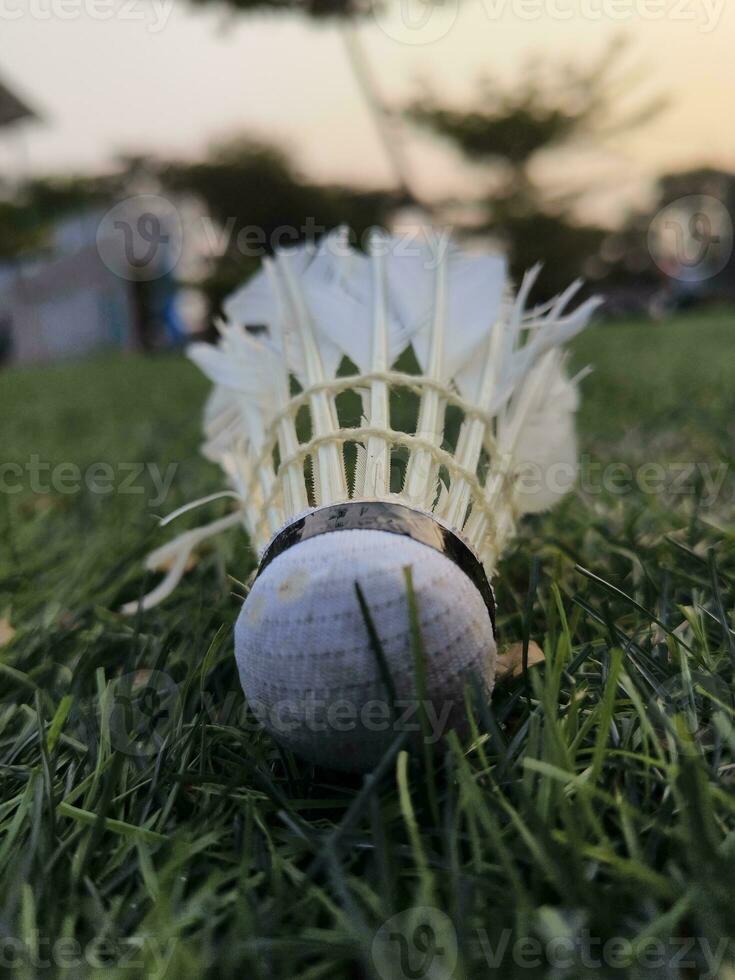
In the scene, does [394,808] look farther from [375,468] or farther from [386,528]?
[375,468]

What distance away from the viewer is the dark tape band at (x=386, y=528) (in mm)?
681

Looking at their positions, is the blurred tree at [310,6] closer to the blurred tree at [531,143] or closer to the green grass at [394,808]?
the blurred tree at [531,143]

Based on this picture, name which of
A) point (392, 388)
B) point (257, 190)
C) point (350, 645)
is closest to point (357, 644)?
point (350, 645)

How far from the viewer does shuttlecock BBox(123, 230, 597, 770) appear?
62 centimetres

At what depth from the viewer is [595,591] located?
970 mm

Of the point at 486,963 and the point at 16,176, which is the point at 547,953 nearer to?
the point at 486,963

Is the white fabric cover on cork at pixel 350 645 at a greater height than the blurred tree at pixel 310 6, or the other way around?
the blurred tree at pixel 310 6

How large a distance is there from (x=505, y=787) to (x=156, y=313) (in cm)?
1647

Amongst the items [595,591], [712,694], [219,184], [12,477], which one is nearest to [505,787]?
[712,694]

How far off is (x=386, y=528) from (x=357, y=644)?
0.33 feet

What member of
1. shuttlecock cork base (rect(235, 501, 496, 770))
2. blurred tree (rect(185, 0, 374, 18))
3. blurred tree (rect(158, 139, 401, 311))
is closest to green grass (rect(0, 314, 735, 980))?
shuttlecock cork base (rect(235, 501, 496, 770))

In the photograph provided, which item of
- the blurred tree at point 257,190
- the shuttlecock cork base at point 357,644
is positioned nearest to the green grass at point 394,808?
the shuttlecock cork base at point 357,644

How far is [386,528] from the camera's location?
67 centimetres

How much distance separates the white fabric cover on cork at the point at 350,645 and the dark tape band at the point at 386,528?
0.05 feet
